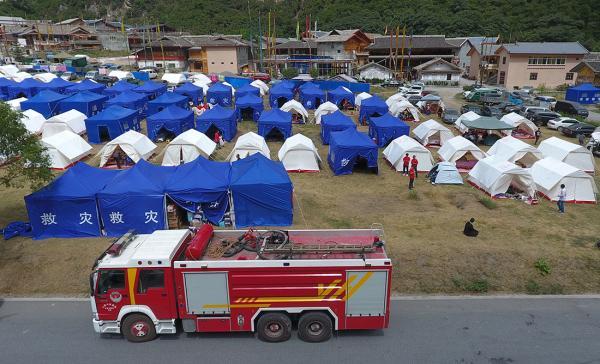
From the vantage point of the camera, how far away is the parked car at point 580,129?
1185 inches

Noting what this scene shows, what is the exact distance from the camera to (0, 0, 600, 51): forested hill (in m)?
74.4

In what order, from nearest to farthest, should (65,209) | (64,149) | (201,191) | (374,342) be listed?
(374,342) < (65,209) < (201,191) < (64,149)

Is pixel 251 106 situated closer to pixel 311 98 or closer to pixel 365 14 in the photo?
pixel 311 98

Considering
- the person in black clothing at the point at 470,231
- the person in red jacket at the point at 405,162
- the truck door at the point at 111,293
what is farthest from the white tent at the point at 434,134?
the truck door at the point at 111,293

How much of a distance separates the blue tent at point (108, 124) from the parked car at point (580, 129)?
3133cm

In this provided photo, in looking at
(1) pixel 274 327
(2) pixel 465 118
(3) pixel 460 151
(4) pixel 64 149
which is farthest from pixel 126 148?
(2) pixel 465 118

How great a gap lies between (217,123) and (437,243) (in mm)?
17421

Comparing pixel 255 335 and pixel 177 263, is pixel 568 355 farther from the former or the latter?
pixel 177 263

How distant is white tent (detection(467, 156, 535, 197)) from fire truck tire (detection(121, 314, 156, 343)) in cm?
1510

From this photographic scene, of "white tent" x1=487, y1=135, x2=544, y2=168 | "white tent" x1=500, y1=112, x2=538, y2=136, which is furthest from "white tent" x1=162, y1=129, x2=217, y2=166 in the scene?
"white tent" x1=500, y1=112, x2=538, y2=136

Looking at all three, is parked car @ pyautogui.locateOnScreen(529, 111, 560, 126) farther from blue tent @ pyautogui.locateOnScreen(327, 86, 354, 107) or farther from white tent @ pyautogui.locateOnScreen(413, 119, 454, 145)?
blue tent @ pyautogui.locateOnScreen(327, 86, 354, 107)

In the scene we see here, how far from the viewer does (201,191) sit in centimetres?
1440

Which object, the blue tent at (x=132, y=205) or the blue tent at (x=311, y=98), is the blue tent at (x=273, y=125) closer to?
the blue tent at (x=311, y=98)

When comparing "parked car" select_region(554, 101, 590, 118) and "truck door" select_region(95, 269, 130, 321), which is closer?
"truck door" select_region(95, 269, 130, 321)
